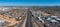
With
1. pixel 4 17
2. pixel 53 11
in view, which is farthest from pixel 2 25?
pixel 53 11

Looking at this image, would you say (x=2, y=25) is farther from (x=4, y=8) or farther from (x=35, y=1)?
(x=35, y=1)

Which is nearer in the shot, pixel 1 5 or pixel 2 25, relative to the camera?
pixel 2 25

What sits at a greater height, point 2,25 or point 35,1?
point 35,1

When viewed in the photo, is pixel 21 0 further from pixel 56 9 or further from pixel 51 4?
pixel 56 9

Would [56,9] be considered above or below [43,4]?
below

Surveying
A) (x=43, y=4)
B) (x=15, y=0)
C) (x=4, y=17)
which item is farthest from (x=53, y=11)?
(x=4, y=17)

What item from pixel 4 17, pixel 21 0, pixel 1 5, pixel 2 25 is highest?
pixel 21 0

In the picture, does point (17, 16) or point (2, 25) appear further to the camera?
point (17, 16)

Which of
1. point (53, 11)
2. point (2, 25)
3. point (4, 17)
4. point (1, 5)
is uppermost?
point (1, 5)
